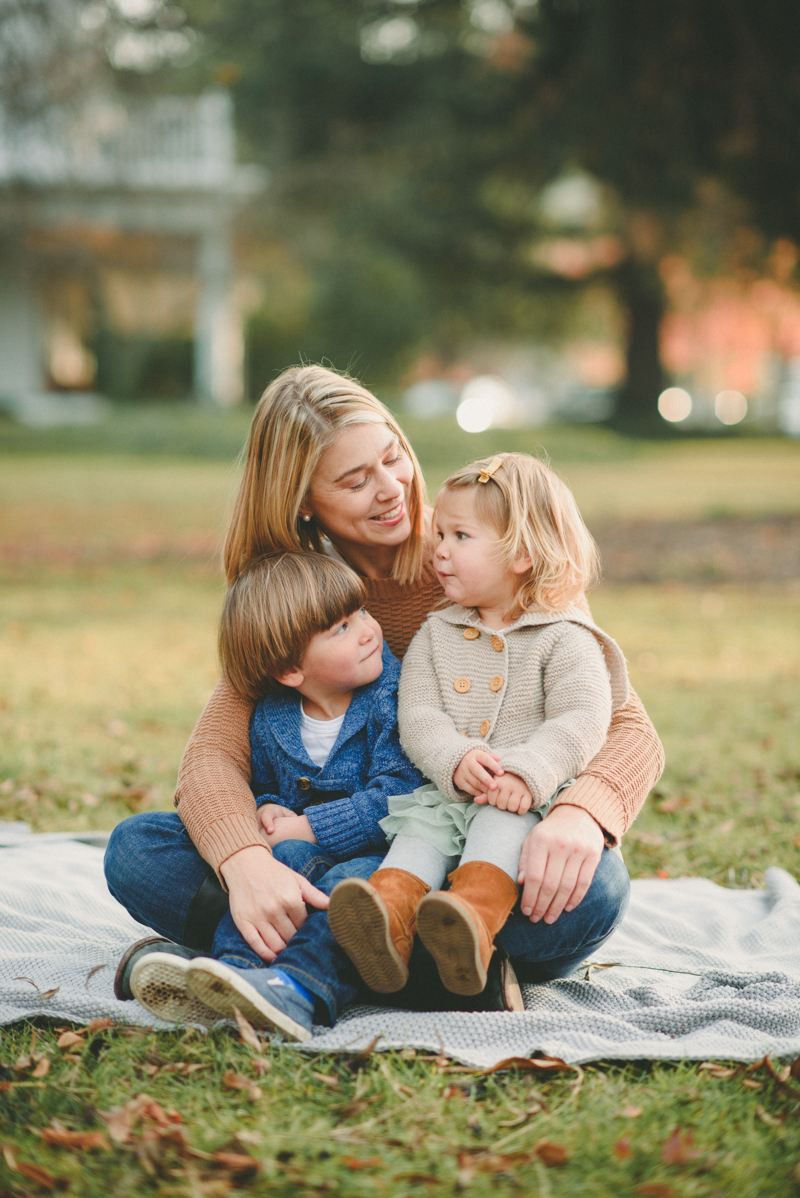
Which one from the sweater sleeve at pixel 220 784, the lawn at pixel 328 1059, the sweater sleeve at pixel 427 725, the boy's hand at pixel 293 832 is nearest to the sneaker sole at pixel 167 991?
the lawn at pixel 328 1059

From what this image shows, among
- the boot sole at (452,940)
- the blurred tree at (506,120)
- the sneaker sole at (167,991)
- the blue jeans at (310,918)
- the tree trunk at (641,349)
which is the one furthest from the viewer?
the tree trunk at (641,349)

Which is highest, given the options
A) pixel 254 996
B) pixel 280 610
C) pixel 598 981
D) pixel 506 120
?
pixel 506 120

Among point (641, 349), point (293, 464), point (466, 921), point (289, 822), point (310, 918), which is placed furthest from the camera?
point (641, 349)

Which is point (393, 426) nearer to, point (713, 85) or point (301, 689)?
point (301, 689)

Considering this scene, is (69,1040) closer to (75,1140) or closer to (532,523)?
(75,1140)

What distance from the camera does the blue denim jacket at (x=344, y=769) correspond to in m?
2.66

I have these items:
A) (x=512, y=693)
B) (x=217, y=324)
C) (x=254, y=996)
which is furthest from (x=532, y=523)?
(x=217, y=324)

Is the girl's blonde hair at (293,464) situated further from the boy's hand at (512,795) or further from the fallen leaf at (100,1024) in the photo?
the fallen leaf at (100,1024)

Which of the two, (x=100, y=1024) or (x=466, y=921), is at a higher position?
(x=466, y=921)

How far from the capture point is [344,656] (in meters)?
2.77

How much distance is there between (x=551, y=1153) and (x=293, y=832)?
95 cm

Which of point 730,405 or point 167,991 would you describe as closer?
point 167,991

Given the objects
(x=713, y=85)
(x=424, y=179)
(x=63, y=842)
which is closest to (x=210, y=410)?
(x=424, y=179)

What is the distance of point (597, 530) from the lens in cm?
1227
